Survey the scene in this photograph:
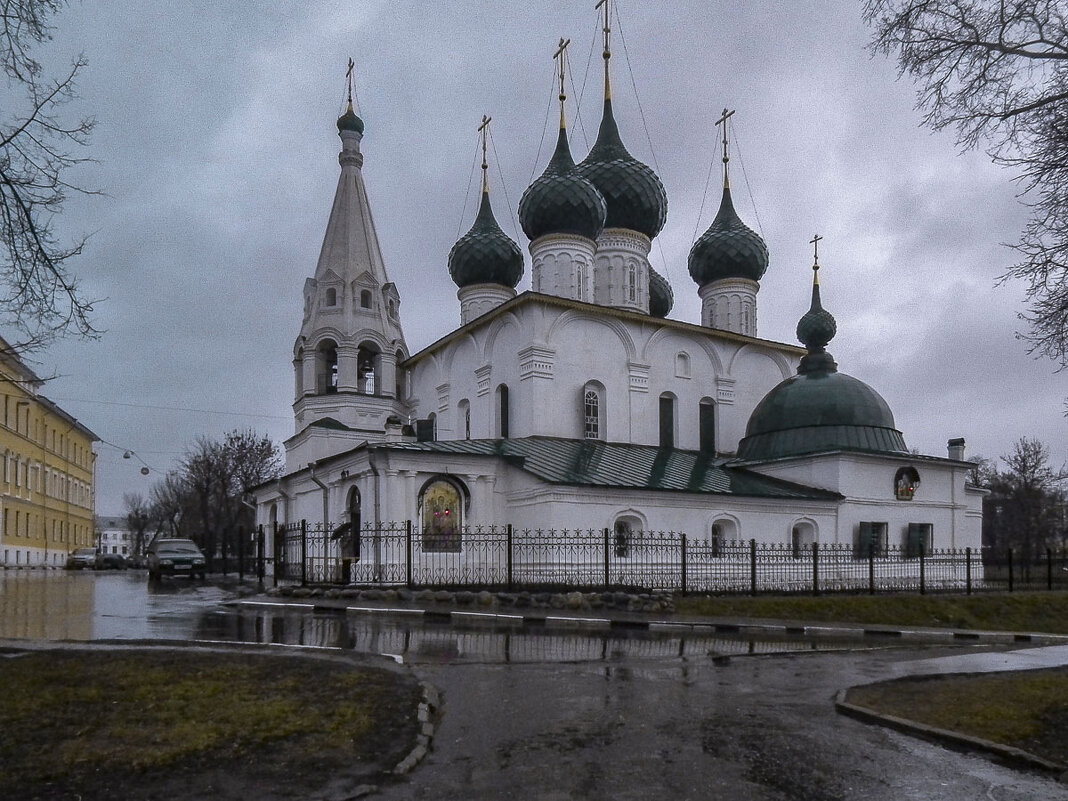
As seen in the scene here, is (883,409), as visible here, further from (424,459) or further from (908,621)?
(424,459)

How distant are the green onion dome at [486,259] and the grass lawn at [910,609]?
625 inches

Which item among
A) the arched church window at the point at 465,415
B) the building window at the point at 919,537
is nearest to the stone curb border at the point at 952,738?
the building window at the point at 919,537

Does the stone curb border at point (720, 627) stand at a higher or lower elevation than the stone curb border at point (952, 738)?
lower

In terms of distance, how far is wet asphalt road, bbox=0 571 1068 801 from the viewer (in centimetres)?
485

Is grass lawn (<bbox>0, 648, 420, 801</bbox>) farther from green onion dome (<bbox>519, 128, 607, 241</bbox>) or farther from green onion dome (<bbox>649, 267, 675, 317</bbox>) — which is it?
green onion dome (<bbox>649, 267, 675, 317</bbox>)

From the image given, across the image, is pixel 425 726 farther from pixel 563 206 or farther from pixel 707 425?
pixel 707 425

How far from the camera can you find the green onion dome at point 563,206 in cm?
2667

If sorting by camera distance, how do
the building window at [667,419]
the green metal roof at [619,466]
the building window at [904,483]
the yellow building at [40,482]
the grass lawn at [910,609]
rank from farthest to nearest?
the yellow building at [40,482] → the building window at [667,419] → the building window at [904,483] → the green metal roof at [619,466] → the grass lawn at [910,609]

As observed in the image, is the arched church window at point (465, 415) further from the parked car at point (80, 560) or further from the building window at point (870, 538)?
the parked car at point (80, 560)

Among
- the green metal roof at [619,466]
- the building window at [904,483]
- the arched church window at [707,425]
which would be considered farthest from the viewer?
the arched church window at [707,425]

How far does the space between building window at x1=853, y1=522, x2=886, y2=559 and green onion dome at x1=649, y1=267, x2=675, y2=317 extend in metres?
12.3

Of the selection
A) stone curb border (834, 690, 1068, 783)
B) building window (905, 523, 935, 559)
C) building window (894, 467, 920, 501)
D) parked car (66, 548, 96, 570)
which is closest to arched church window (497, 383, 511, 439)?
building window (894, 467, 920, 501)

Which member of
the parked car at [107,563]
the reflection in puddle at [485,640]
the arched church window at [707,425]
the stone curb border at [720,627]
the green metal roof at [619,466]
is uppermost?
the arched church window at [707,425]

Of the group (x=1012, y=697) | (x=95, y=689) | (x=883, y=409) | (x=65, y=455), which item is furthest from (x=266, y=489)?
(x=65, y=455)
